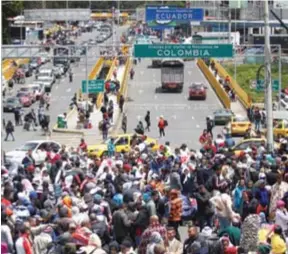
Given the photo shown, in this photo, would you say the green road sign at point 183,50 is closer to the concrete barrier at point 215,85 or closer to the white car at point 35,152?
the concrete barrier at point 215,85

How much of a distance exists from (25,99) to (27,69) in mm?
24020

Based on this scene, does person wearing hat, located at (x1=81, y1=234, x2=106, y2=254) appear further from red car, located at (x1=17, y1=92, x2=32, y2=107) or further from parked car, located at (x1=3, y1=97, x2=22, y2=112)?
red car, located at (x1=17, y1=92, x2=32, y2=107)

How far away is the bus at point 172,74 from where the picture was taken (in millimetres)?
75750

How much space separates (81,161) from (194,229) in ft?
45.1

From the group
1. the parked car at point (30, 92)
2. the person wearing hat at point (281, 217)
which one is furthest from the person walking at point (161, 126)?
the person wearing hat at point (281, 217)

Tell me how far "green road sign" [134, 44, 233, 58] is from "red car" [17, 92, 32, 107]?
15.7 metres

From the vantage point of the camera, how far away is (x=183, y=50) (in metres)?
54.1

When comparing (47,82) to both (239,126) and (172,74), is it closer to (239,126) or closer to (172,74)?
(172,74)

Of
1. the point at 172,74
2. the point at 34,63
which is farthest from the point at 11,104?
the point at 34,63

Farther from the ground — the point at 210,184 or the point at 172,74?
the point at 210,184

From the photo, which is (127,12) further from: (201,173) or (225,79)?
(201,173)

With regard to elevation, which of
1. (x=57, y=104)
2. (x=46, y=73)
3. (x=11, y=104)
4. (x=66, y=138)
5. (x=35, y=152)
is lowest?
(x=57, y=104)

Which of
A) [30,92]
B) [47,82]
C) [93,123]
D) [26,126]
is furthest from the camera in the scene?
[47,82]

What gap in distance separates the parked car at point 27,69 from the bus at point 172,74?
62.3ft
